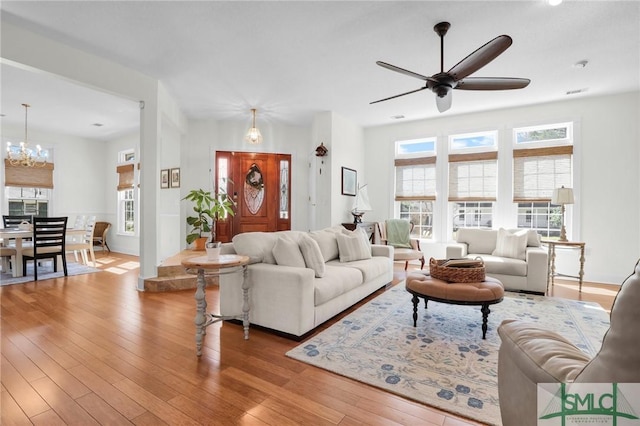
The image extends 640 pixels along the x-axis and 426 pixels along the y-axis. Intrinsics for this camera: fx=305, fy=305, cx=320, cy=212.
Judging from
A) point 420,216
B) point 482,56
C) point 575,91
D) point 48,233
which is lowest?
point 48,233

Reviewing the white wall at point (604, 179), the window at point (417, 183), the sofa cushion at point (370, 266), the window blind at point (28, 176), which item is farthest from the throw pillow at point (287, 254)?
the window blind at point (28, 176)

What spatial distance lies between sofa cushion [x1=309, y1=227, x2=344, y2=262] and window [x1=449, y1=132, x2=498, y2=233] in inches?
120

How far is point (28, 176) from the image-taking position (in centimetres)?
666

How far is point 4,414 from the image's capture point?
5.41 ft

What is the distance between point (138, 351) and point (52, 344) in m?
0.77

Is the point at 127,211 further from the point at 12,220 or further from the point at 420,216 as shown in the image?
the point at 420,216

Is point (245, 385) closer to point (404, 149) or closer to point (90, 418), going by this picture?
point (90, 418)

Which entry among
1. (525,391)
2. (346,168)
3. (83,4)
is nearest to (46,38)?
(83,4)

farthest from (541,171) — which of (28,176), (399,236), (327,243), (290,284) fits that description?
(28,176)

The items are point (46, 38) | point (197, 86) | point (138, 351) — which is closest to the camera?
point (138, 351)

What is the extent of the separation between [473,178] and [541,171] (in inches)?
40.6

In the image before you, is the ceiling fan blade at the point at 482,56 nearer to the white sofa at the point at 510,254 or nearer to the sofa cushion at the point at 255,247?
the sofa cushion at the point at 255,247

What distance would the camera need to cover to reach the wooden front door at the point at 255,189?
634 centimetres

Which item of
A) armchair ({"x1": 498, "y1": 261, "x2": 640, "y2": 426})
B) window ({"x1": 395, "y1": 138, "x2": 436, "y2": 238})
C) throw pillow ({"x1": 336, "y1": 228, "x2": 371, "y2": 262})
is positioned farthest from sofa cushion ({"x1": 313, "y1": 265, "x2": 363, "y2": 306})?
window ({"x1": 395, "y1": 138, "x2": 436, "y2": 238})
